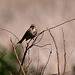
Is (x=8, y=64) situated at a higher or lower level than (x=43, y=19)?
lower

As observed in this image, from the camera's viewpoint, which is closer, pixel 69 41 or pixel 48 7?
pixel 69 41

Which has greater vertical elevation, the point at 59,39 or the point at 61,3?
the point at 61,3

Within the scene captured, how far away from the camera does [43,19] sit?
7543 millimetres

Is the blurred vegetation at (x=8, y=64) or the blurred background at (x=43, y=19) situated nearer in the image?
the blurred vegetation at (x=8, y=64)

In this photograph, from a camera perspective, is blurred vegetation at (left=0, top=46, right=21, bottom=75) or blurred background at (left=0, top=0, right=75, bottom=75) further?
blurred background at (left=0, top=0, right=75, bottom=75)

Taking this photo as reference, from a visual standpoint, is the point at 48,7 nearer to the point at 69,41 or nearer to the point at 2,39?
the point at 69,41

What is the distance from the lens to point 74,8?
801 centimetres

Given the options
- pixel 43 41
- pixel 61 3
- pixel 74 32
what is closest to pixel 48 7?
pixel 61 3

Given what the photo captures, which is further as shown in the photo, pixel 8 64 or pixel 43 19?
pixel 43 19

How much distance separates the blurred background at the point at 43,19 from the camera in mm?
6734

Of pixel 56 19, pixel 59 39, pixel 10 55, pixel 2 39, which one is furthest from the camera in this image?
pixel 56 19

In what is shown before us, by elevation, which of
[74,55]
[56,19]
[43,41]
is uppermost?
[56,19]

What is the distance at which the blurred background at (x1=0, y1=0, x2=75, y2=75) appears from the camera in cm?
673

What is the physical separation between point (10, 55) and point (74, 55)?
380 cm
